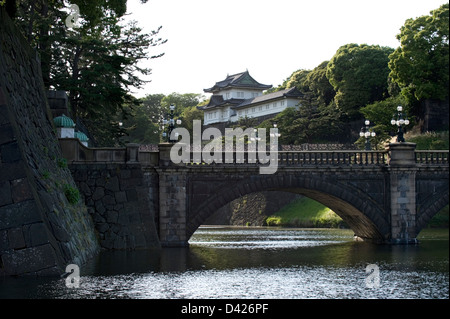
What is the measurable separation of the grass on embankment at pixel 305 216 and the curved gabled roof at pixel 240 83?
36.4 meters

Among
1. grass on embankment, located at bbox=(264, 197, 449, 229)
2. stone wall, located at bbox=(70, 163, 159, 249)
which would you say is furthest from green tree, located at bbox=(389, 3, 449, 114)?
stone wall, located at bbox=(70, 163, 159, 249)

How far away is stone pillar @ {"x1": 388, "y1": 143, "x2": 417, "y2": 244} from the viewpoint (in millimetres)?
38281

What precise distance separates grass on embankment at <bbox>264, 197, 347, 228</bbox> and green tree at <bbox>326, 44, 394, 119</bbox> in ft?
36.2

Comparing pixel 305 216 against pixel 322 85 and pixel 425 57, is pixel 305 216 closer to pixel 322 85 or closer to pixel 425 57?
pixel 425 57

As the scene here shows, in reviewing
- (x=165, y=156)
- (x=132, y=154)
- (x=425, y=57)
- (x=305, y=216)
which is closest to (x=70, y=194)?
(x=132, y=154)

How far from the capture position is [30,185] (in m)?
19.6

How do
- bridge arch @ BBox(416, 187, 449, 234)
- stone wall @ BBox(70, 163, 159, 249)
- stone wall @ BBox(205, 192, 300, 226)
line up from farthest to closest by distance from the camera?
stone wall @ BBox(205, 192, 300, 226) < bridge arch @ BBox(416, 187, 449, 234) < stone wall @ BBox(70, 163, 159, 249)

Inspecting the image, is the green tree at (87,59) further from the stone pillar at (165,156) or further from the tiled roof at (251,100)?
the tiled roof at (251,100)

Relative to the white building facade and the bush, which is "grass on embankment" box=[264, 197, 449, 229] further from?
the bush

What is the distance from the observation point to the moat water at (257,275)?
18.6 metres

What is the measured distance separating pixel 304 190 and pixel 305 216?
29.4 m

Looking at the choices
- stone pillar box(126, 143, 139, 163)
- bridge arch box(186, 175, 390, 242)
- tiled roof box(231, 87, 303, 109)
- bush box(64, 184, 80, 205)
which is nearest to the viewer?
bush box(64, 184, 80, 205)

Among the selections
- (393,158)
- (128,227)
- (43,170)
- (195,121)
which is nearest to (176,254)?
(128,227)
